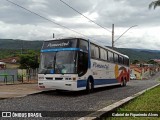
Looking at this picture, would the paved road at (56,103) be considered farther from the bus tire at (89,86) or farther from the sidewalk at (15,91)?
the bus tire at (89,86)

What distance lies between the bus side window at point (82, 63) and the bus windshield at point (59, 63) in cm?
42

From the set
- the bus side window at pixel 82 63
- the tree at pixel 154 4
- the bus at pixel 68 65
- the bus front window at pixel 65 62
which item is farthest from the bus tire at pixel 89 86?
the tree at pixel 154 4

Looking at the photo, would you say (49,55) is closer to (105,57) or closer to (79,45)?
(79,45)

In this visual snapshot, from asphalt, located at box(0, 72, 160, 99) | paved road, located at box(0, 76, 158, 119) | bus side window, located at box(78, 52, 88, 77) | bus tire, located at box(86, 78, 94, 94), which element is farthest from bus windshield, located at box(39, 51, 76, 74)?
bus tire, located at box(86, 78, 94, 94)

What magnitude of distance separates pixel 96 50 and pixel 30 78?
23.7 meters

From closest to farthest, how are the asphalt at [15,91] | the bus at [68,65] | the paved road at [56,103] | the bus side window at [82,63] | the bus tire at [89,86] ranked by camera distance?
the paved road at [56,103] < the asphalt at [15,91] < the bus at [68,65] < the bus side window at [82,63] < the bus tire at [89,86]

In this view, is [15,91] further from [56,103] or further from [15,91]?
[56,103]

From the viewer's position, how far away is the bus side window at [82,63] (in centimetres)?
1686

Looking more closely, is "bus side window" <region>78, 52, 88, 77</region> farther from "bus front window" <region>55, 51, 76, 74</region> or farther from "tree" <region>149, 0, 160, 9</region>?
"tree" <region>149, 0, 160, 9</region>

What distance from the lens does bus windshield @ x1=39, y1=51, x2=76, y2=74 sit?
16.5m

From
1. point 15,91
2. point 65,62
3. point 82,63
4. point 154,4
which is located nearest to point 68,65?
point 65,62

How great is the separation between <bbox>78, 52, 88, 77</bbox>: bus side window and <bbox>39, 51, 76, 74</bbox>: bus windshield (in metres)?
0.42

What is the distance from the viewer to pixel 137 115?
372 inches

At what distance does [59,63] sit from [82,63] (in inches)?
51.7
